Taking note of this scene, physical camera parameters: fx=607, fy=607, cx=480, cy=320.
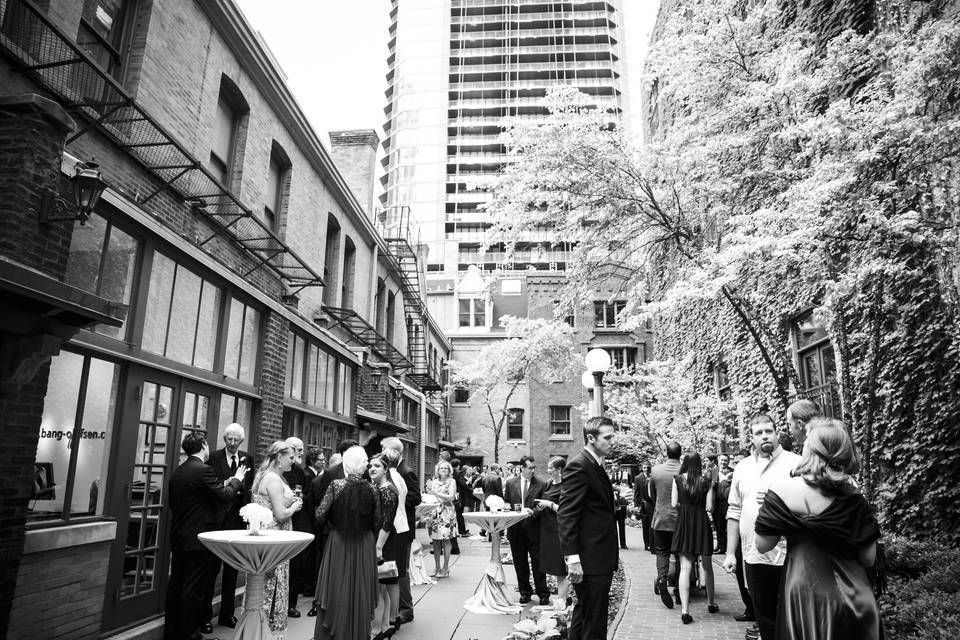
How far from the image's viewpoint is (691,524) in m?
7.64

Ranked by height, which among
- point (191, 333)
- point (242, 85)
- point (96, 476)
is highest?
point (242, 85)

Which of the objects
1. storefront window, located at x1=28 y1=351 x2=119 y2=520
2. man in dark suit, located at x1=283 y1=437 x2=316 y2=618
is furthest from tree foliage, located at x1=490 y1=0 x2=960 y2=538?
storefront window, located at x1=28 y1=351 x2=119 y2=520

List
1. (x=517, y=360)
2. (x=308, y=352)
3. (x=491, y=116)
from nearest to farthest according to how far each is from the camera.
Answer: (x=308, y=352) → (x=517, y=360) → (x=491, y=116)

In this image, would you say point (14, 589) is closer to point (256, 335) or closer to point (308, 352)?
point (256, 335)

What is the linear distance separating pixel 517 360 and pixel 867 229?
75.8 feet

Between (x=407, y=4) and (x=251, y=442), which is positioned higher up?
(x=407, y=4)

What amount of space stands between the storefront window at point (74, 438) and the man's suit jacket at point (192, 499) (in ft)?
2.39

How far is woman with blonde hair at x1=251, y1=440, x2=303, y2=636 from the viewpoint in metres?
6.23

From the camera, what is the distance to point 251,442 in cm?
948

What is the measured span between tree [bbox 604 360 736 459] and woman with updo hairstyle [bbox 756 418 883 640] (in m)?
12.0

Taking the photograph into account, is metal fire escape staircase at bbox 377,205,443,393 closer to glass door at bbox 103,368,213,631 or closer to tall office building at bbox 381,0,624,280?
glass door at bbox 103,368,213,631

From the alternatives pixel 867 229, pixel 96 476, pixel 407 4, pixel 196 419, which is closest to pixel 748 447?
pixel 867 229

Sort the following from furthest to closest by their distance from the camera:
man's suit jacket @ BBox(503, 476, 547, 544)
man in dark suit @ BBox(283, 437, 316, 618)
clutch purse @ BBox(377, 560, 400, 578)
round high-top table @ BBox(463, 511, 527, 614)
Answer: man's suit jacket @ BBox(503, 476, 547, 544), round high-top table @ BBox(463, 511, 527, 614), man in dark suit @ BBox(283, 437, 316, 618), clutch purse @ BBox(377, 560, 400, 578)

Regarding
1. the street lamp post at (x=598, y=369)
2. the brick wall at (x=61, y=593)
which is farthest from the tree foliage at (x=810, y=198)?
the brick wall at (x=61, y=593)
